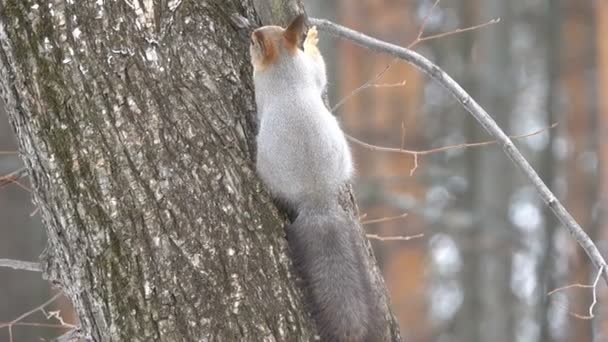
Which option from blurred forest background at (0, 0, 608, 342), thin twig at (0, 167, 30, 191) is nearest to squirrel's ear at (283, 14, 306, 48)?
thin twig at (0, 167, 30, 191)

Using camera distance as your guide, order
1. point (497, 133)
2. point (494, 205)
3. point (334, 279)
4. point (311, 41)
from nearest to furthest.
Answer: point (334, 279), point (497, 133), point (311, 41), point (494, 205)

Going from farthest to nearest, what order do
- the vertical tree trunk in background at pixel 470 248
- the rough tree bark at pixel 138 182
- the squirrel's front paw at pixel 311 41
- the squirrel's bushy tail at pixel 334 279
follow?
the vertical tree trunk in background at pixel 470 248 < the squirrel's front paw at pixel 311 41 < the squirrel's bushy tail at pixel 334 279 < the rough tree bark at pixel 138 182

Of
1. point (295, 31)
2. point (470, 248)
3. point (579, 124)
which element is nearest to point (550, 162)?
point (579, 124)

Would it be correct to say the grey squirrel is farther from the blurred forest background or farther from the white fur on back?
the blurred forest background

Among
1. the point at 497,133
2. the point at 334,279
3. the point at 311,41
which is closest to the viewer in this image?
the point at 334,279

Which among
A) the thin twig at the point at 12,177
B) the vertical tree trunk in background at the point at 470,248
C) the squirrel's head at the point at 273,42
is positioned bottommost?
the vertical tree trunk in background at the point at 470,248

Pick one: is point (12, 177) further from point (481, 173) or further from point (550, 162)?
point (550, 162)

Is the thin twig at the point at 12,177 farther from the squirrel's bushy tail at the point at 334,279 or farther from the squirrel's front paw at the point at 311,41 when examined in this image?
the squirrel's front paw at the point at 311,41

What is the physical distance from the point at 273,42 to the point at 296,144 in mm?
321

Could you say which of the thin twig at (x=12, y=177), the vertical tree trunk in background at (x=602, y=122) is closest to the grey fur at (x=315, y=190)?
the thin twig at (x=12, y=177)

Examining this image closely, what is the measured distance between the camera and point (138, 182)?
235cm

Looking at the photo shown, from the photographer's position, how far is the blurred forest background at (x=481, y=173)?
9.21 metres

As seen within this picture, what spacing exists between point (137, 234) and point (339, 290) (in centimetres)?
50

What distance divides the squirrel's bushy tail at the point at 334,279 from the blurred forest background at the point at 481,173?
5.55m
